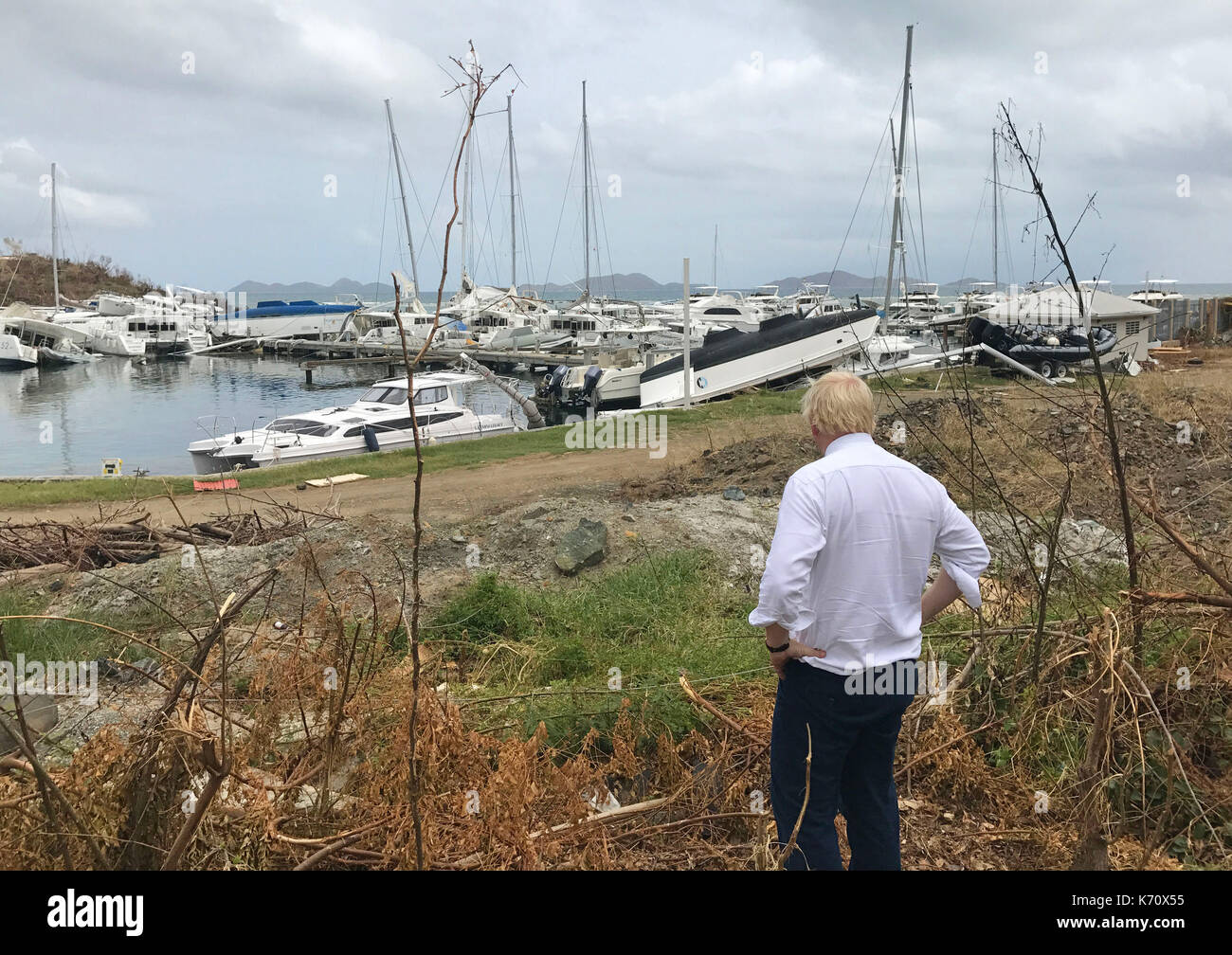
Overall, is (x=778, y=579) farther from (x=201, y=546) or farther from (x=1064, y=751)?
(x=201, y=546)

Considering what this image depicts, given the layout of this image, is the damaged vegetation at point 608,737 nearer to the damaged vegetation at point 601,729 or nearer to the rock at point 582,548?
the damaged vegetation at point 601,729

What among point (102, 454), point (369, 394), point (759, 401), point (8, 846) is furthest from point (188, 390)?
point (8, 846)

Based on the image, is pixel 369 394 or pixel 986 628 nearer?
pixel 986 628

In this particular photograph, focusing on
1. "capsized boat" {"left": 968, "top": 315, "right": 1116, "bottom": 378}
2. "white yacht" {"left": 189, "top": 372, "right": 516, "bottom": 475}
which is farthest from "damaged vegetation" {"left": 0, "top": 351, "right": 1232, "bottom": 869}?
"capsized boat" {"left": 968, "top": 315, "right": 1116, "bottom": 378}

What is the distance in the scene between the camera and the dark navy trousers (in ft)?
9.40

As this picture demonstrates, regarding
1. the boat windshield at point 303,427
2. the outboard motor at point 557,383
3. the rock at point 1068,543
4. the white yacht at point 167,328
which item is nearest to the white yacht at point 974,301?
the rock at point 1068,543

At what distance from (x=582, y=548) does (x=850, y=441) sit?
6.16 m

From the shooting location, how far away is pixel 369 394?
896 inches

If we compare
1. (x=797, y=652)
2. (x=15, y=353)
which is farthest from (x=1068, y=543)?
(x=15, y=353)

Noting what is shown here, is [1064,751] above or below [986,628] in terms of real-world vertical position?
below

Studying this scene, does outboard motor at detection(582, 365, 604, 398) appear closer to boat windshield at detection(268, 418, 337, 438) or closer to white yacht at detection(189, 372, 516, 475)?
white yacht at detection(189, 372, 516, 475)

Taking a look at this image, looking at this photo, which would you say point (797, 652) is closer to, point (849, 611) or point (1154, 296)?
point (849, 611)
